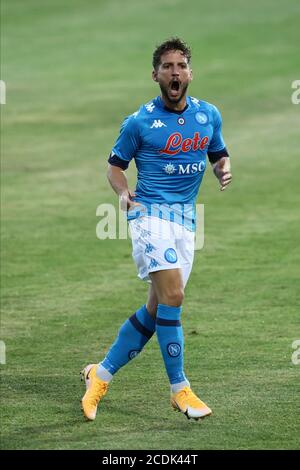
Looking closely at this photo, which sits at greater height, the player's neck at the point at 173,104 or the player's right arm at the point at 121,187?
the player's neck at the point at 173,104

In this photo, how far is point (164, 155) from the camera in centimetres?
846

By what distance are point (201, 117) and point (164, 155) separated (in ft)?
1.39

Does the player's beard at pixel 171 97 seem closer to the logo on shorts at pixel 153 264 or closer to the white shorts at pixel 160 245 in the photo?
the white shorts at pixel 160 245

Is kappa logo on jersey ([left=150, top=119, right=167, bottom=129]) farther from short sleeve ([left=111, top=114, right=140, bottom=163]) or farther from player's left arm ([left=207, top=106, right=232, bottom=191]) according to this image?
player's left arm ([left=207, top=106, right=232, bottom=191])

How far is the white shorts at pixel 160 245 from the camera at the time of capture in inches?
325

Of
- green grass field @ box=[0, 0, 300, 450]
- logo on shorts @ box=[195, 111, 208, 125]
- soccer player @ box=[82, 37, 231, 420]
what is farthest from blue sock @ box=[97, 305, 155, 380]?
logo on shorts @ box=[195, 111, 208, 125]

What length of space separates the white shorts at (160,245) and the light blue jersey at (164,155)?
66 mm

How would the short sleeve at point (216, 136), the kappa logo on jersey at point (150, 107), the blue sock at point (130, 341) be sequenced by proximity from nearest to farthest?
the kappa logo on jersey at point (150, 107) < the blue sock at point (130, 341) < the short sleeve at point (216, 136)

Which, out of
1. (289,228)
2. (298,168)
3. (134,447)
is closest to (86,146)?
(298,168)

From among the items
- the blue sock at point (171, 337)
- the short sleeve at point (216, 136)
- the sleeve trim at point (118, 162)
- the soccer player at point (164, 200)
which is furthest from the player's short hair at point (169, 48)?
the blue sock at point (171, 337)

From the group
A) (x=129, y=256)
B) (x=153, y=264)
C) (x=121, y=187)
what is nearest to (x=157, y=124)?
(x=121, y=187)

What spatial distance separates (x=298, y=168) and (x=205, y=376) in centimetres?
1152

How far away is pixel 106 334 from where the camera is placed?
11.0 m

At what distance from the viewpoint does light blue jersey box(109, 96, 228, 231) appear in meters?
8.42
